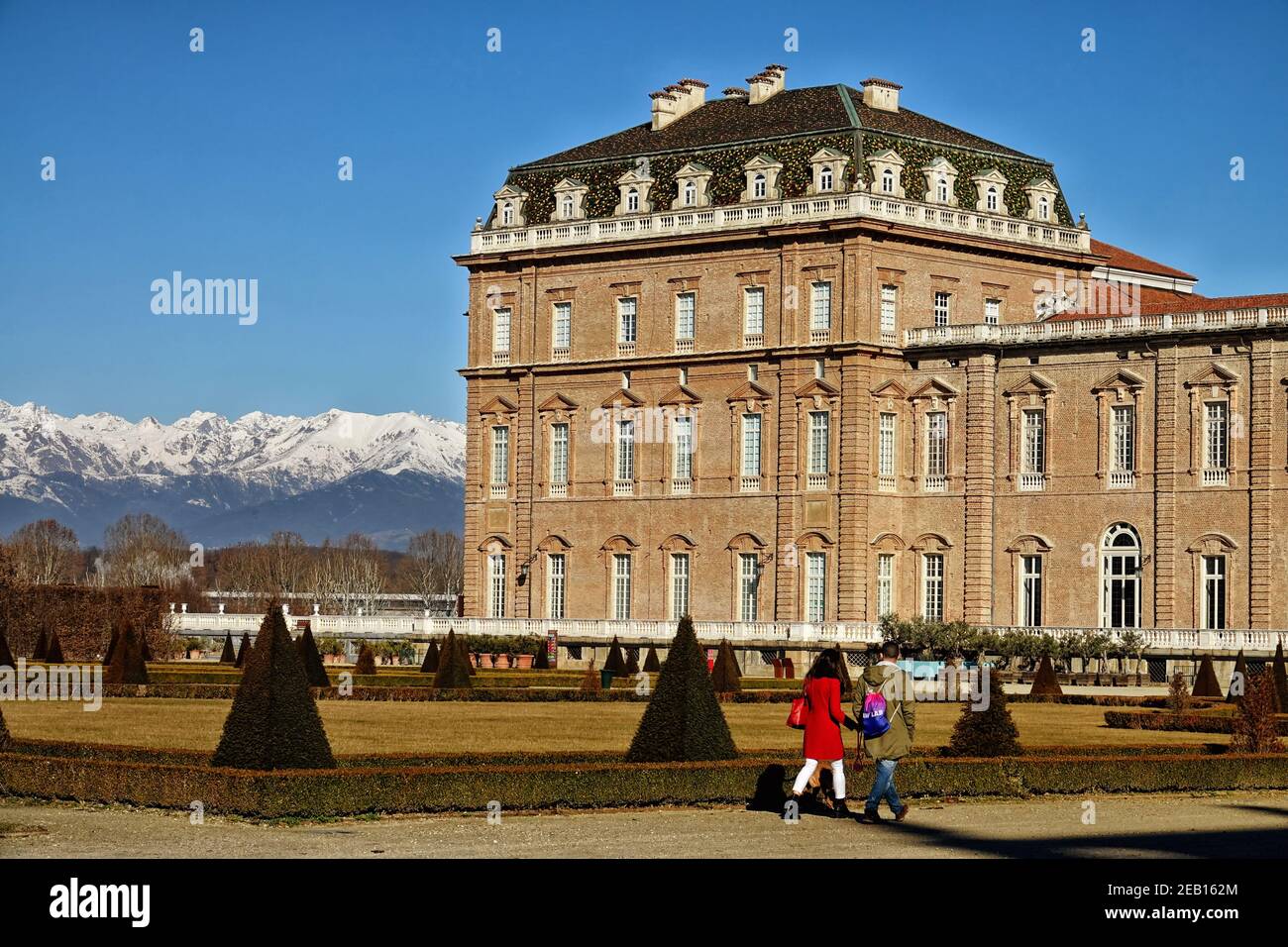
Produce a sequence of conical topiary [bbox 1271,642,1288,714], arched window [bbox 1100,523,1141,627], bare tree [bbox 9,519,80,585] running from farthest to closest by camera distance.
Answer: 1. bare tree [bbox 9,519,80,585]
2. arched window [bbox 1100,523,1141,627]
3. conical topiary [bbox 1271,642,1288,714]

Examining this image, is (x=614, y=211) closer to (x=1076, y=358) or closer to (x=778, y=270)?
(x=778, y=270)

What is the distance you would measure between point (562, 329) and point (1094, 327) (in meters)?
16.9

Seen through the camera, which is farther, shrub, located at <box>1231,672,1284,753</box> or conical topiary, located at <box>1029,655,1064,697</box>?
conical topiary, located at <box>1029,655,1064,697</box>

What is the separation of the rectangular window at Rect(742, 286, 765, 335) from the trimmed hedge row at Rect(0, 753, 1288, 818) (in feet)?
135

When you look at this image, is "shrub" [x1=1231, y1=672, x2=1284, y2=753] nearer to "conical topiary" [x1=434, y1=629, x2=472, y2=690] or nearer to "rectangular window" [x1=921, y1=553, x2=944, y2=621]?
"conical topiary" [x1=434, y1=629, x2=472, y2=690]

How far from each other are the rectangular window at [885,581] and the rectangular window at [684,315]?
8.52 meters

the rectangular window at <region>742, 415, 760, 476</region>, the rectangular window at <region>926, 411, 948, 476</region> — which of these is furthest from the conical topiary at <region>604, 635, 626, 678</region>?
the rectangular window at <region>926, 411, 948, 476</region>

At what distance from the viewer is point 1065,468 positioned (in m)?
65.4

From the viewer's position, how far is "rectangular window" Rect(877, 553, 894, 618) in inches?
2697

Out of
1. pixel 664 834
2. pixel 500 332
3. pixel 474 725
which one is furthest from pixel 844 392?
pixel 664 834

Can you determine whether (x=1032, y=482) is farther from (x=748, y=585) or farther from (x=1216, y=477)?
(x=748, y=585)
